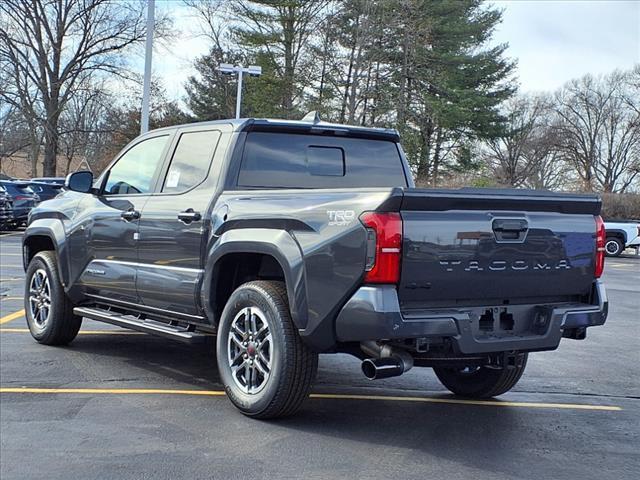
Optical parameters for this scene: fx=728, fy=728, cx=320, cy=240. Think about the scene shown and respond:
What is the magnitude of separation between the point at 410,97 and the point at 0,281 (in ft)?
84.7

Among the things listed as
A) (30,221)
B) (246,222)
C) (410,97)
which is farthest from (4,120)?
(246,222)

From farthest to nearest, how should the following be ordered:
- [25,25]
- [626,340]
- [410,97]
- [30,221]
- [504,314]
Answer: [25,25]
[410,97]
[626,340]
[30,221]
[504,314]

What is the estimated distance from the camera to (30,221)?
737 cm

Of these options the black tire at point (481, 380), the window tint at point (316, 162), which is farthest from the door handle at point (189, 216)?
the black tire at point (481, 380)

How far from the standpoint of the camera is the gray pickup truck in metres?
4.04

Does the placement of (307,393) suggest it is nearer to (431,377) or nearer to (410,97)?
(431,377)

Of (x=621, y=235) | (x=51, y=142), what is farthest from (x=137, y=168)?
(x=51, y=142)

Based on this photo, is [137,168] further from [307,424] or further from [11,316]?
[11,316]

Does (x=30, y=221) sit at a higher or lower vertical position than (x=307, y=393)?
higher

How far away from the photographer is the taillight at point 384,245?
13.0ft

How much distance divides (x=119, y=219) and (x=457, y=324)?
323cm

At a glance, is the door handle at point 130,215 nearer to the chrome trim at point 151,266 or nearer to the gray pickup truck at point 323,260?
the gray pickup truck at point 323,260

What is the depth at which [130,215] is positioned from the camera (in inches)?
232

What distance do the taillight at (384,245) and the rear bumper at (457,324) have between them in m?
0.09
